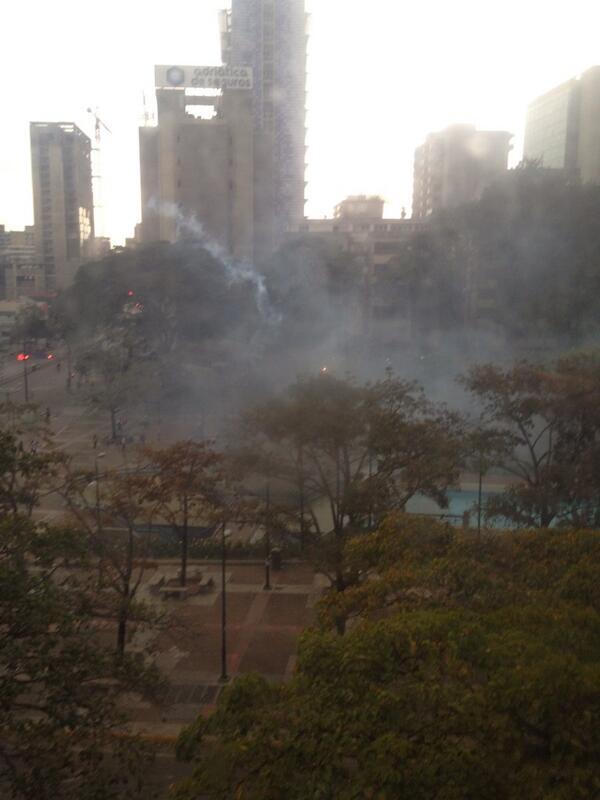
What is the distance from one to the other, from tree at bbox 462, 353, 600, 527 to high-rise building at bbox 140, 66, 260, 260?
1609cm

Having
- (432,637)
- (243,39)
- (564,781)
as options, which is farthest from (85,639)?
(243,39)

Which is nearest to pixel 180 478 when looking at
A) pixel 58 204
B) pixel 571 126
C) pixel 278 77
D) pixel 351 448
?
pixel 351 448

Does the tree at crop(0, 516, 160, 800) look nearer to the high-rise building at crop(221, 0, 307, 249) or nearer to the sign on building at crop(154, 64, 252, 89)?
the sign on building at crop(154, 64, 252, 89)

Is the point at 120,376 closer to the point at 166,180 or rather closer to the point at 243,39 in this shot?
the point at 166,180

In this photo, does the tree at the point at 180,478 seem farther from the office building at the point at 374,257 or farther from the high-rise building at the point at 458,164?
the high-rise building at the point at 458,164

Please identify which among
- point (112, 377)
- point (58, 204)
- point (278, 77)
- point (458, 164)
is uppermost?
point (278, 77)

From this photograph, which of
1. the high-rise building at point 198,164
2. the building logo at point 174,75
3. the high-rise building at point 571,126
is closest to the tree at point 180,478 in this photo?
the high-rise building at point 571,126

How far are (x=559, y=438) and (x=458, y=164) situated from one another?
53.0 ft

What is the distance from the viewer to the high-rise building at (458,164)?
19656 millimetres

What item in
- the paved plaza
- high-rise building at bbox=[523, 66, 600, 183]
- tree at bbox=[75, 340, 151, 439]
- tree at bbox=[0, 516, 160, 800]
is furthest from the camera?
high-rise building at bbox=[523, 66, 600, 183]

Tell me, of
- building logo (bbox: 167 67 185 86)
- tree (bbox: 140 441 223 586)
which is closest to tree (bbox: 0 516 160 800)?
tree (bbox: 140 441 223 586)

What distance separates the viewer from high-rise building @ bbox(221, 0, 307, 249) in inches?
1034

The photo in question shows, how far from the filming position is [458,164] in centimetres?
2167

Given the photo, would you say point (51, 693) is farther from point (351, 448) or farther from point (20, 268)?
point (20, 268)
